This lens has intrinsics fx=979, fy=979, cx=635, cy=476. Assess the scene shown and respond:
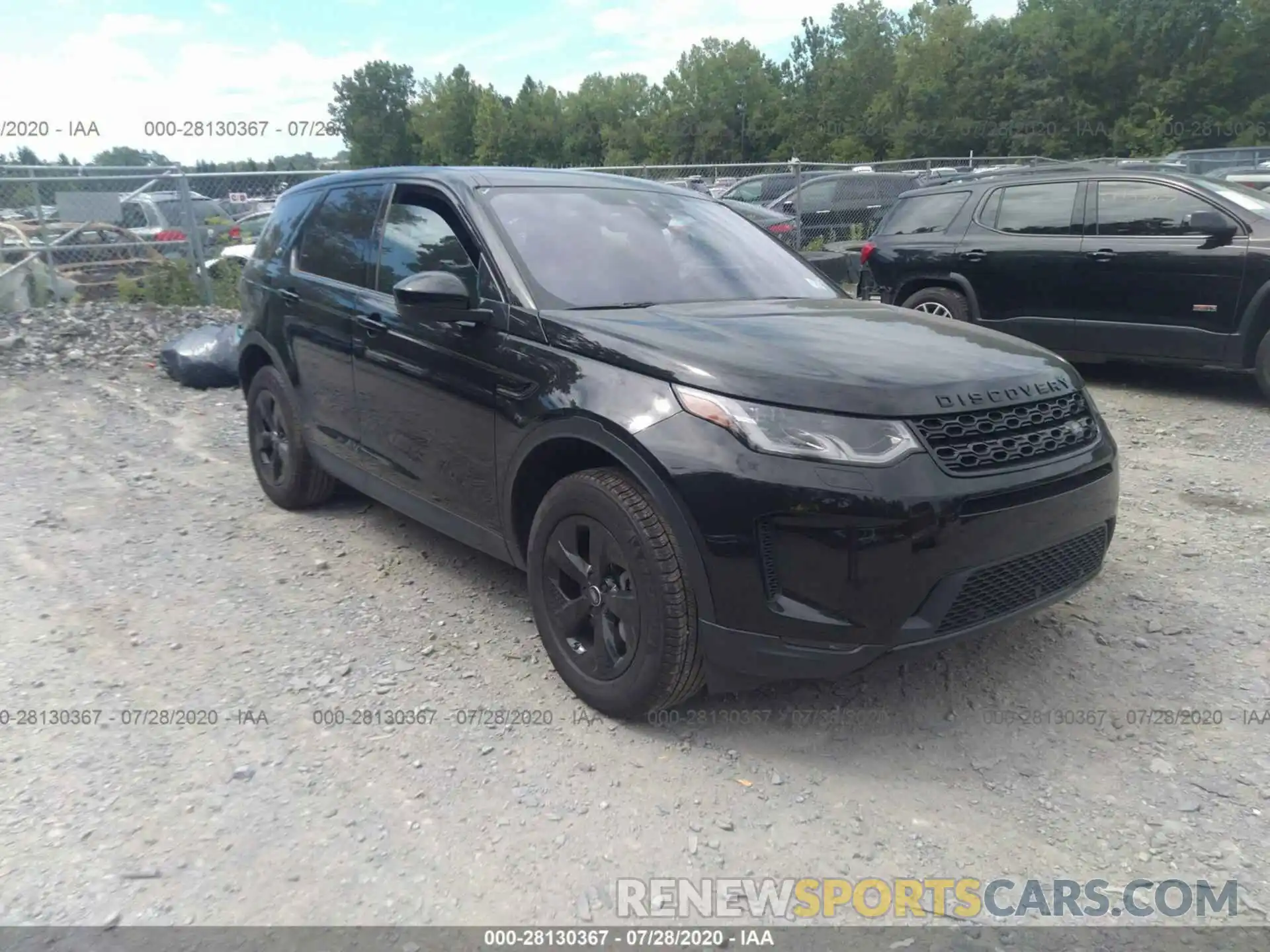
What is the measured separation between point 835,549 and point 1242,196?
627cm

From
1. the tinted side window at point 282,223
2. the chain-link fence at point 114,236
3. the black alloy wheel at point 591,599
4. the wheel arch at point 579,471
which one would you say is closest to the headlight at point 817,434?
the wheel arch at point 579,471

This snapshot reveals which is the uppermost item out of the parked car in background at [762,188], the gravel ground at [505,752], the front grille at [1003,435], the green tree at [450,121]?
the green tree at [450,121]

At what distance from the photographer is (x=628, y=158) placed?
59.8 metres

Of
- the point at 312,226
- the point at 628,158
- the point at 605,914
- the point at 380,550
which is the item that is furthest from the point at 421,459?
the point at 628,158

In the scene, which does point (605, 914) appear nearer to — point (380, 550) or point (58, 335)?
point (380, 550)

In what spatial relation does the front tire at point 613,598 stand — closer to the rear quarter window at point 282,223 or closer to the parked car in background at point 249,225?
the rear quarter window at point 282,223

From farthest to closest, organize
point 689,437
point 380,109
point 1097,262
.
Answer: point 380,109 → point 1097,262 → point 689,437

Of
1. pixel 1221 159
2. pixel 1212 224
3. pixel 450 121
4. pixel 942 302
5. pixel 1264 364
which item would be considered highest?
pixel 450 121

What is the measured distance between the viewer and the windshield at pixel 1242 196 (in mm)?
6867

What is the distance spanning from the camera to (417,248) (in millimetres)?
4016

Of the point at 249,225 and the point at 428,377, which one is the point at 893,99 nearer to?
the point at 249,225

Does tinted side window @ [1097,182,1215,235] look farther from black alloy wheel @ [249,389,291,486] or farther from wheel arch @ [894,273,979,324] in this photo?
black alloy wheel @ [249,389,291,486]

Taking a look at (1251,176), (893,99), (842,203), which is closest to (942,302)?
(842,203)

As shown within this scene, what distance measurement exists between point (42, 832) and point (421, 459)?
1.81 metres
